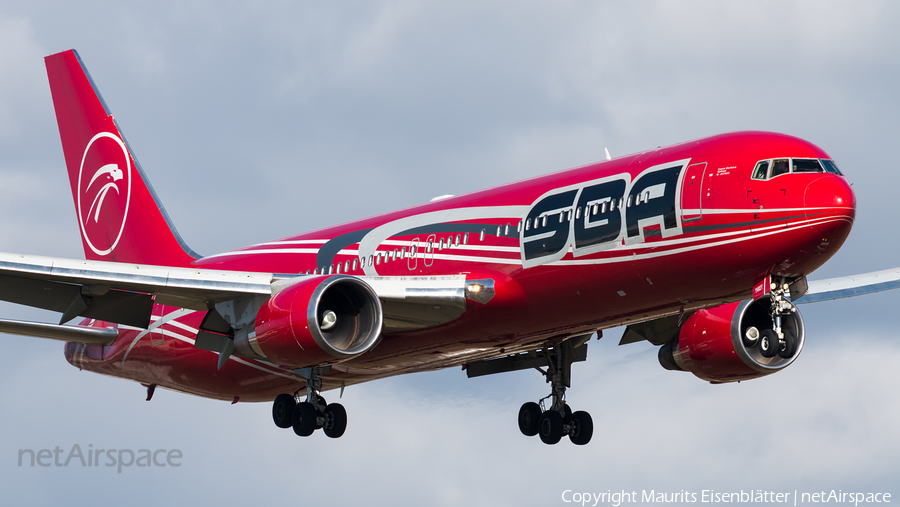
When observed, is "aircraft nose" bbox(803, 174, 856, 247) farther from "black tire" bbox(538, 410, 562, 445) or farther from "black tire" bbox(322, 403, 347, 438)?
"black tire" bbox(322, 403, 347, 438)

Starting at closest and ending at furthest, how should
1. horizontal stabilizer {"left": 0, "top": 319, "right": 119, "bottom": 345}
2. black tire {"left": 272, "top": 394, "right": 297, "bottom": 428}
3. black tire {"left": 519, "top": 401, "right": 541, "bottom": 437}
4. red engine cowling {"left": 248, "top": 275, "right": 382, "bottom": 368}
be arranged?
1. red engine cowling {"left": 248, "top": 275, "right": 382, "bottom": 368}
2. horizontal stabilizer {"left": 0, "top": 319, "right": 119, "bottom": 345}
3. black tire {"left": 272, "top": 394, "right": 297, "bottom": 428}
4. black tire {"left": 519, "top": 401, "right": 541, "bottom": 437}

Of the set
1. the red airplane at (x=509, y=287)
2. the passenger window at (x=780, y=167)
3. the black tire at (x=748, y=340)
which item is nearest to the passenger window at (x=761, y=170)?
the red airplane at (x=509, y=287)

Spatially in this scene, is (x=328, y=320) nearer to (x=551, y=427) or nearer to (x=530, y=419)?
(x=530, y=419)

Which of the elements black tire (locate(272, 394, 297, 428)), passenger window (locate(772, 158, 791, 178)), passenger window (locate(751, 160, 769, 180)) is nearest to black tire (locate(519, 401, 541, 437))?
black tire (locate(272, 394, 297, 428))

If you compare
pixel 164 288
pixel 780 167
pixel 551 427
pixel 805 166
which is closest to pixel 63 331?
pixel 164 288

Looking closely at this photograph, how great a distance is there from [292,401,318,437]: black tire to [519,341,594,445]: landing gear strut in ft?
18.2

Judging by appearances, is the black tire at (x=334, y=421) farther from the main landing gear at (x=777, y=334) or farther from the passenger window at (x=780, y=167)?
the passenger window at (x=780, y=167)

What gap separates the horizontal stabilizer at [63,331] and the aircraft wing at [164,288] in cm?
132

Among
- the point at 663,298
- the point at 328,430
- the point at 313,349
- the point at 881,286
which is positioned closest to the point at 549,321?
the point at 663,298

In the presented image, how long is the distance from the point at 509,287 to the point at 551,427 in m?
6.49

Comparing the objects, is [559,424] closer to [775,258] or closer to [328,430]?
[328,430]

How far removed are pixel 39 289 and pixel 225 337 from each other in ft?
13.9

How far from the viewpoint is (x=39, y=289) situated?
1037 inches

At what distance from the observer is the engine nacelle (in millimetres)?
28250
